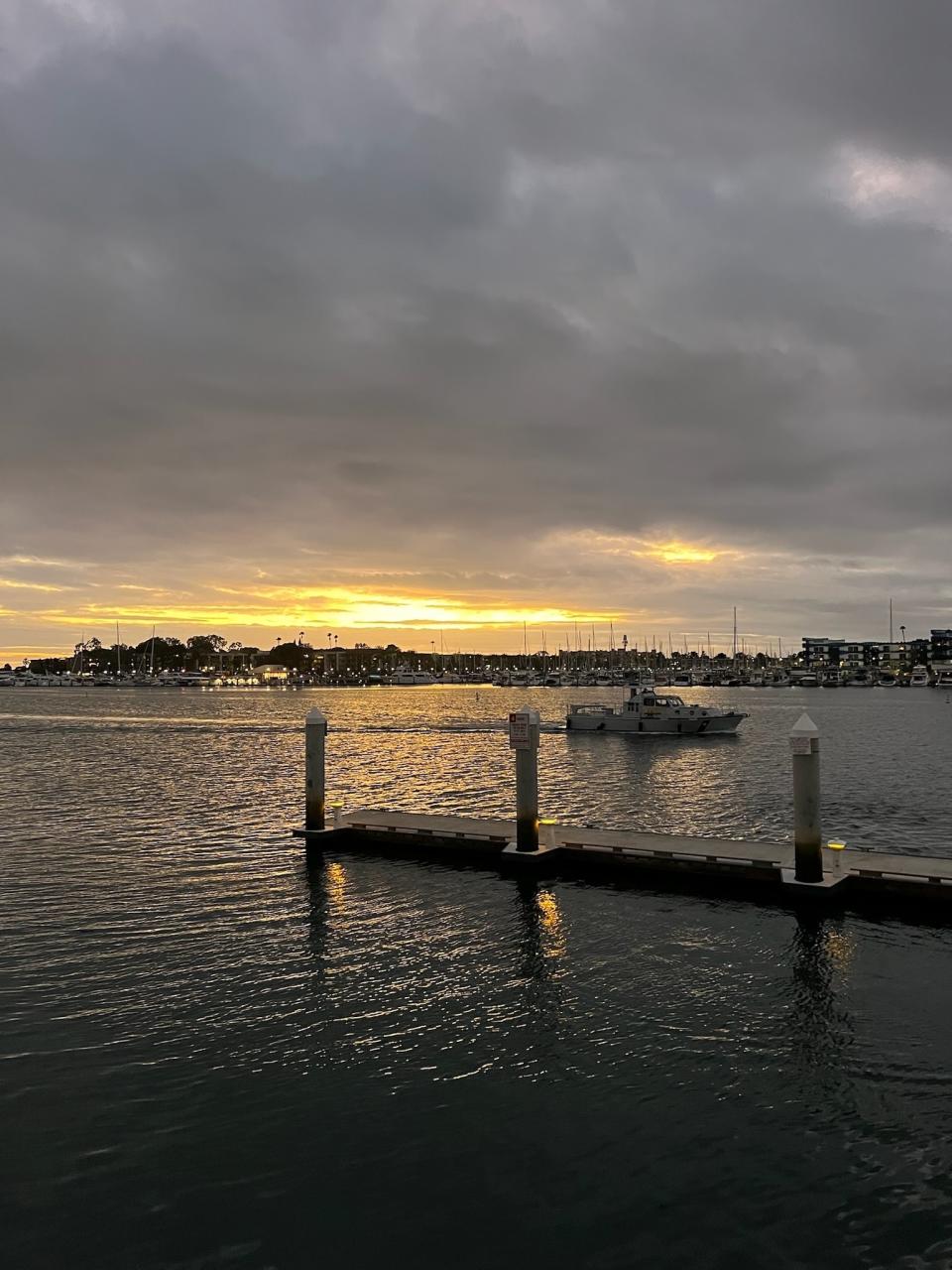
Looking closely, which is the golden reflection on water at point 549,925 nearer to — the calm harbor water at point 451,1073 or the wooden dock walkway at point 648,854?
the calm harbor water at point 451,1073

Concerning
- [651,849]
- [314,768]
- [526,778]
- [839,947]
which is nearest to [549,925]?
[651,849]

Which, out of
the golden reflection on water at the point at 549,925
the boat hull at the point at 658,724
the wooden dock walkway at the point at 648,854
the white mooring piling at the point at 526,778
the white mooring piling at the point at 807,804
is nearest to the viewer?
the golden reflection on water at the point at 549,925

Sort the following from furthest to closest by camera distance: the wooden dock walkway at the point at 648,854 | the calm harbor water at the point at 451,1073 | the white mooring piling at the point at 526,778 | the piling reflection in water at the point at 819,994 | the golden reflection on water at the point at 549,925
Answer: the white mooring piling at the point at 526,778, the wooden dock walkway at the point at 648,854, the golden reflection on water at the point at 549,925, the piling reflection in water at the point at 819,994, the calm harbor water at the point at 451,1073

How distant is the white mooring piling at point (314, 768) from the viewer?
1216 inches

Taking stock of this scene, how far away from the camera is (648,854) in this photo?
25672mm

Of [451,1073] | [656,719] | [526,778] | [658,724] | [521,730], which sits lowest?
[451,1073]

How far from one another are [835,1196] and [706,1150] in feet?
5.09

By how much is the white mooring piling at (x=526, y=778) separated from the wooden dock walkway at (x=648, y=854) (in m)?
0.48

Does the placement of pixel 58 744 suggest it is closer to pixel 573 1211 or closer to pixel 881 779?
pixel 881 779

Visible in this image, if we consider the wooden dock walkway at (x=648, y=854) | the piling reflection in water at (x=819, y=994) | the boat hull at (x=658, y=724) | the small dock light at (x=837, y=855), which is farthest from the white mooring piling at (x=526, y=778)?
the boat hull at (x=658, y=724)

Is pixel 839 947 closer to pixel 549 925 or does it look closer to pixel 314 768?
pixel 549 925

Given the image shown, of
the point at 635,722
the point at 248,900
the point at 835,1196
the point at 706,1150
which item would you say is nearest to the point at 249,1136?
the point at 706,1150

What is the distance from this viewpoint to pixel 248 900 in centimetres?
2412

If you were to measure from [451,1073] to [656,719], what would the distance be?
283 ft
